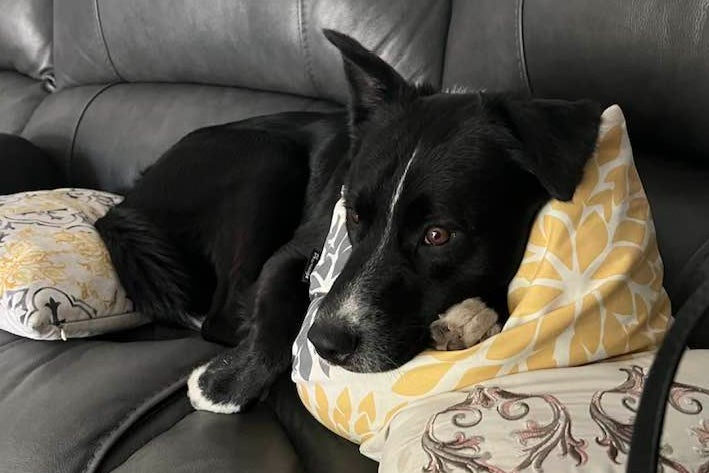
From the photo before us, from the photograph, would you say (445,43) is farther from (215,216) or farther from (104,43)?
(104,43)

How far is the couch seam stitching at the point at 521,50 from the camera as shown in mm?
1478

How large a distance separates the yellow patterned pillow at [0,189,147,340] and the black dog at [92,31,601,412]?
5 cm

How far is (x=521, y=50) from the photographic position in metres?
1.49

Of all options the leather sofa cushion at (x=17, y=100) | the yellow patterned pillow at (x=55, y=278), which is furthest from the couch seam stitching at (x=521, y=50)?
the leather sofa cushion at (x=17, y=100)

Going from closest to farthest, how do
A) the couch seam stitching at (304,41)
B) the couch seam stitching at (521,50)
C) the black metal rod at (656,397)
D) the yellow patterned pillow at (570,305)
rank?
the black metal rod at (656,397)
the yellow patterned pillow at (570,305)
the couch seam stitching at (521,50)
the couch seam stitching at (304,41)

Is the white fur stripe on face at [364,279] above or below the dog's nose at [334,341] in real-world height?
above

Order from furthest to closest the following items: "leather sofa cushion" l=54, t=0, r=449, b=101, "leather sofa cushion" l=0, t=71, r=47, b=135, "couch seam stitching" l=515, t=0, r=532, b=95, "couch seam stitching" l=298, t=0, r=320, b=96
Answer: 1. "leather sofa cushion" l=0, t=71, r=47, b=135
2. "couch seam stitching" l=298, t=0, r=320, b=96
3. "leather sofa cushion" l=54, t=0, r=449, b=101
4. "couch seam stitching" l=515, t=0, r=532, b=95

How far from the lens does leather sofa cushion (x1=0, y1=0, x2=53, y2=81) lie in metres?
2.81

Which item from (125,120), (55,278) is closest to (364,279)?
(55,278)

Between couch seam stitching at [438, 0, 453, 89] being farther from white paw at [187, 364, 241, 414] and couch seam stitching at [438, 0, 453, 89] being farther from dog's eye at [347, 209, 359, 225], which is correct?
white paw at [187, 364, 241, 414]

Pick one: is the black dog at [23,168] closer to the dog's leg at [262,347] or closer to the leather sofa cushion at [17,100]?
the leather sofa cushion at [17,100]

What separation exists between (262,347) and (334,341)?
32cm

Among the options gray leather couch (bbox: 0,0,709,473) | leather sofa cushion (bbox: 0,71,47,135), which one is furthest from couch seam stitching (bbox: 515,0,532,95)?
leather sofa cushion (bbox: 0,71,47,135)

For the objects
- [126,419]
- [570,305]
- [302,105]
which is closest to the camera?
[570,305]
